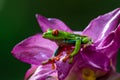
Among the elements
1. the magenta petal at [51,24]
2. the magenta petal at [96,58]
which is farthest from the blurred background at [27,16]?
the magenta petal at [96,58]

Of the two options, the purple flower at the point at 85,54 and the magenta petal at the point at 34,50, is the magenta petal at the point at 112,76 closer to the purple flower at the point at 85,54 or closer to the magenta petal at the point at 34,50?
the purple flower at the point at 85,54

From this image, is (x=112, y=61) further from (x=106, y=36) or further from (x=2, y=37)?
(x=2, y=37)

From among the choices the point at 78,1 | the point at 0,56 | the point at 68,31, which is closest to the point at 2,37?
the point at 0,56

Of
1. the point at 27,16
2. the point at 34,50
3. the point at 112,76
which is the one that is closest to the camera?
the point at 112,76

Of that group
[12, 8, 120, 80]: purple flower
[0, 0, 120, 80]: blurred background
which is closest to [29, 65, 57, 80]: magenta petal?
[12, 8, 120, 80]: purple flower

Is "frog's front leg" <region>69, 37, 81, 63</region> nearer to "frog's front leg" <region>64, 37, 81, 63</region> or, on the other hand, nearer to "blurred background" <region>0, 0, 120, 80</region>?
"frog's front leg" <region>64, 37, 81, 63</region>

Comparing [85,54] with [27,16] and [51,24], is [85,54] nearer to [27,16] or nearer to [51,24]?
[51,24]

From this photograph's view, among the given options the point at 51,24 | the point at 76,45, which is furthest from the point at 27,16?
the point at 76,45
